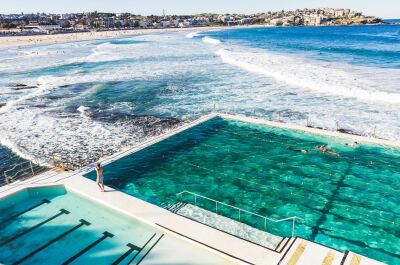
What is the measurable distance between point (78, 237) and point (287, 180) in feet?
33.2

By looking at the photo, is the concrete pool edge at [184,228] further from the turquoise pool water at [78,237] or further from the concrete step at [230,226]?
the concrete step at [230,226]

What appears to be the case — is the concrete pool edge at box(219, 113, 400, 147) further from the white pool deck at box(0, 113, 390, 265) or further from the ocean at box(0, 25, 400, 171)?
the white pool deck at box(0, 113, 390, 265)

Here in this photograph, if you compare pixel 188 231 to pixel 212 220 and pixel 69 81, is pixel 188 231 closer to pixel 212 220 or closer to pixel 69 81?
pixel 212 220

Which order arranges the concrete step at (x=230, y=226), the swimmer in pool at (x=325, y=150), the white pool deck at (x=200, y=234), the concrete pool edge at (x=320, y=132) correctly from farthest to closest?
the concrete pool edge at (x=320, y=132)
the swimmer in pool at (x=325, y=150)
the concrete step at (x=230, y=226)
the white pool deck at (x=200, y=234)

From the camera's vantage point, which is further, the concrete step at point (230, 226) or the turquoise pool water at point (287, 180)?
the turquoise pool water at point (287, 180)

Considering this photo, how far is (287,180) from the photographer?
16.9 metres

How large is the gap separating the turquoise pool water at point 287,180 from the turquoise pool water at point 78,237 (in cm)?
259

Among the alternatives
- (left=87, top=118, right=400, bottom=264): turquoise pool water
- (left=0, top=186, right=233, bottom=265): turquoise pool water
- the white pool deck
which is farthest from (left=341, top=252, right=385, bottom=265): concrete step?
(left=0, top=186, right=233, bottom=265): turquoise pool water

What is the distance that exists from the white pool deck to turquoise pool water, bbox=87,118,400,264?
152cm

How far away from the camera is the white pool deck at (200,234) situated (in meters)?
10.4

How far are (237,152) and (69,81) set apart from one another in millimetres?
33625

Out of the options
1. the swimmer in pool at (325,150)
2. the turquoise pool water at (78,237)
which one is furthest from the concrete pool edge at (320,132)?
the turquoise pool water at (78,237)

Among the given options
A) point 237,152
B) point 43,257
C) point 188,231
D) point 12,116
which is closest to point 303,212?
point 188,231

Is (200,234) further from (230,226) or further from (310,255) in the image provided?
(310,255)
